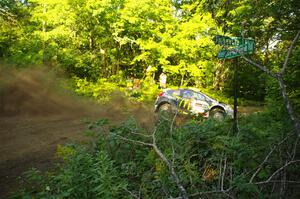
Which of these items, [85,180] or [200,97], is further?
[200,97]

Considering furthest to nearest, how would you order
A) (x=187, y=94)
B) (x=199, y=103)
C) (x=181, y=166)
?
(x=187, y=94), (x=199, y=103), (x=181, y=166)

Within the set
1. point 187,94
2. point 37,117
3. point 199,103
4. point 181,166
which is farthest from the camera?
point 187,94

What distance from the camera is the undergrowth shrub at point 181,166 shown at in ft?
10.6

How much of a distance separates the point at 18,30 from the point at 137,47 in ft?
26.2

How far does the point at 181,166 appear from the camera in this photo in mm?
3555

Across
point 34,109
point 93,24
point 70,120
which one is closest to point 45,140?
point 70,120

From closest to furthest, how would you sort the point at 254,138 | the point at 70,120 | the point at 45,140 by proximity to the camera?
the point at 254,138 → the point at 45,140 → the point at 70,120

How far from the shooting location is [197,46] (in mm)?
18953

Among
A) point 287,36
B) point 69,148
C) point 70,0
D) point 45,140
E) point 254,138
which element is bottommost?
point 45,140

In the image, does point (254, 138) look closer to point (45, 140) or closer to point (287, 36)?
point (287, 36)

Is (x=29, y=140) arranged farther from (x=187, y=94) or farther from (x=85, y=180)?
(x=187, y=94)

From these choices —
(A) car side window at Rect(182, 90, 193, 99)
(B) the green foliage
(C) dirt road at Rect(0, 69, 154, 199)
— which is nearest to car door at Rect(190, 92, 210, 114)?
(A) car side window at Rect(182, 90, 193, 99)

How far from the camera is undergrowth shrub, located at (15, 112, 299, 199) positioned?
3.24 m

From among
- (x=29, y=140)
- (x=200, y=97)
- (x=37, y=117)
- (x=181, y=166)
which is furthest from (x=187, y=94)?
(x=181, y=166)
